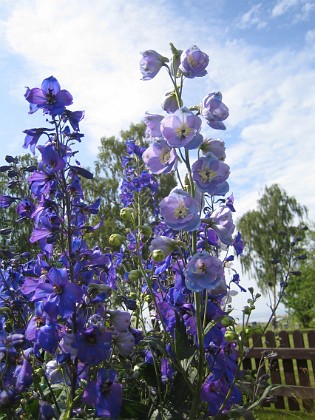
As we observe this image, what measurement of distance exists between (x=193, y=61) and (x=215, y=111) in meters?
0.20

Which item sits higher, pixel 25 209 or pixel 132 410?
pixel 25 209

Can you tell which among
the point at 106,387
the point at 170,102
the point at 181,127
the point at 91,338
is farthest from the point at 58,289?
the point at 170,102

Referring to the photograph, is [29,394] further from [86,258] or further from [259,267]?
[259,267]

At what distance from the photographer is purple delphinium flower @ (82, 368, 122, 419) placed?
122 centimetres

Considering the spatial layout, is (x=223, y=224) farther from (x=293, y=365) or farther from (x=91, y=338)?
(x=293, y=365)

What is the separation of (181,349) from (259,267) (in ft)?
76.6

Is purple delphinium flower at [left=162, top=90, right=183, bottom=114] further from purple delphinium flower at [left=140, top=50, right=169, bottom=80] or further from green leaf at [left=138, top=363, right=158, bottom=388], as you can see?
green leaf at [left=138, top=363, right=158, bottom=388]

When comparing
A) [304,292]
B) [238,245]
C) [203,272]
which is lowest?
[203,272]

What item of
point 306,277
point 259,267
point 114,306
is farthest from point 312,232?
point 114,306

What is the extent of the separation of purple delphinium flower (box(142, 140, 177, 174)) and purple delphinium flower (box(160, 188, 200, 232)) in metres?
0.18

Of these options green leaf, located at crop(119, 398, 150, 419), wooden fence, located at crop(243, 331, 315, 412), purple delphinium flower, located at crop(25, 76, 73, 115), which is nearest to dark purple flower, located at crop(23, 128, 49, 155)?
purple delphinium flower, located at crop(25, 76, 73, 115)

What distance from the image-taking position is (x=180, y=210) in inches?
54.0

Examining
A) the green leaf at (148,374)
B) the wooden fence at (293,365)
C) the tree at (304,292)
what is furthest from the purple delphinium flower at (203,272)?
the tree at (304,292)

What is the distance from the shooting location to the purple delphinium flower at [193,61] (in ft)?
5.23
